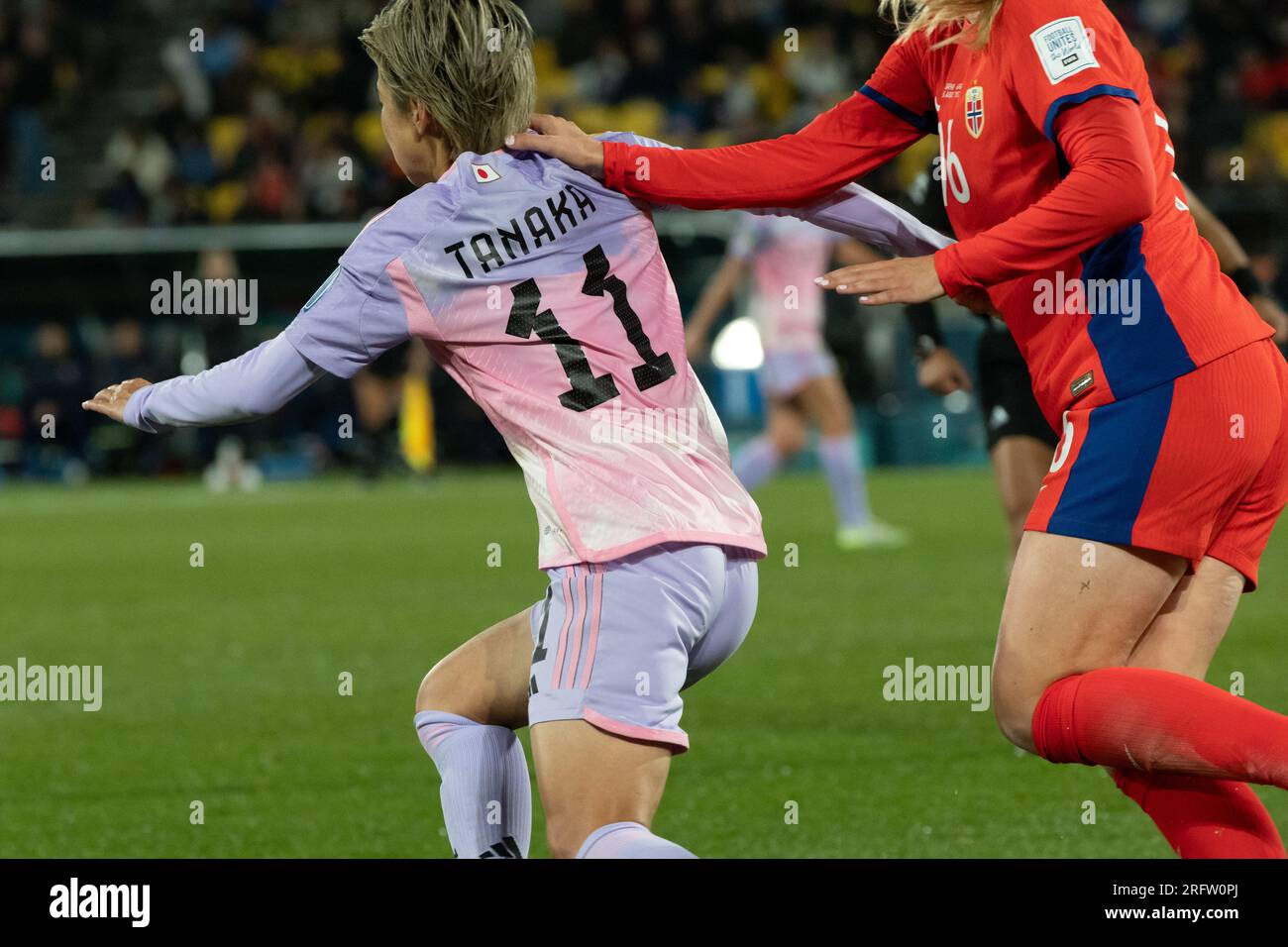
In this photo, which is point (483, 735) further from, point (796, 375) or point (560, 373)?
point (796, 375)

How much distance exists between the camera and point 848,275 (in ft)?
11.7

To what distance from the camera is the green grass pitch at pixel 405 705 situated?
17.1 feet

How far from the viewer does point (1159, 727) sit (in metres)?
3.51

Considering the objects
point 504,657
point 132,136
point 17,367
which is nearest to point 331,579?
point 504,657

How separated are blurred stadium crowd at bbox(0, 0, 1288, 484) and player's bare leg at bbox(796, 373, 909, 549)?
6.10 m

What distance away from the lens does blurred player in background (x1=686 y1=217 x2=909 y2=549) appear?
43.4 feet

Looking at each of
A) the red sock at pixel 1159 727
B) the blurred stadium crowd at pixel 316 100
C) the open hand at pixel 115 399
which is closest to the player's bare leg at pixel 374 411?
the blurred stadium crowd at pixel 316 100

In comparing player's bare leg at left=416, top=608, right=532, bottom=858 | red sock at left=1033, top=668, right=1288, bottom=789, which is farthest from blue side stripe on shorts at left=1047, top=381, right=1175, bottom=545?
player's bare leg at left=416, top=608, right=532, bottom=858

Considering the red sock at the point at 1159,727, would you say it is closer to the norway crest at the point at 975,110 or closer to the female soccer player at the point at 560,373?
the female soccer player at the point at 560,373

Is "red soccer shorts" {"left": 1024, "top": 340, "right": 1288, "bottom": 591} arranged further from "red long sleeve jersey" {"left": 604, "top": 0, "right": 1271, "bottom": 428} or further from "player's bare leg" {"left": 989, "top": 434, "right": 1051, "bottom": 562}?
"player's bare leg" {"left": 989, "top": 434, "right": 1051, "bottom": 562}

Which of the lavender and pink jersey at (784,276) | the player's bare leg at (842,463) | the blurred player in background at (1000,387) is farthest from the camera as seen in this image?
the lavender and pink jersey at (784,276)

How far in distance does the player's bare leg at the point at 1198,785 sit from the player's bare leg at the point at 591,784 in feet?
3.45
